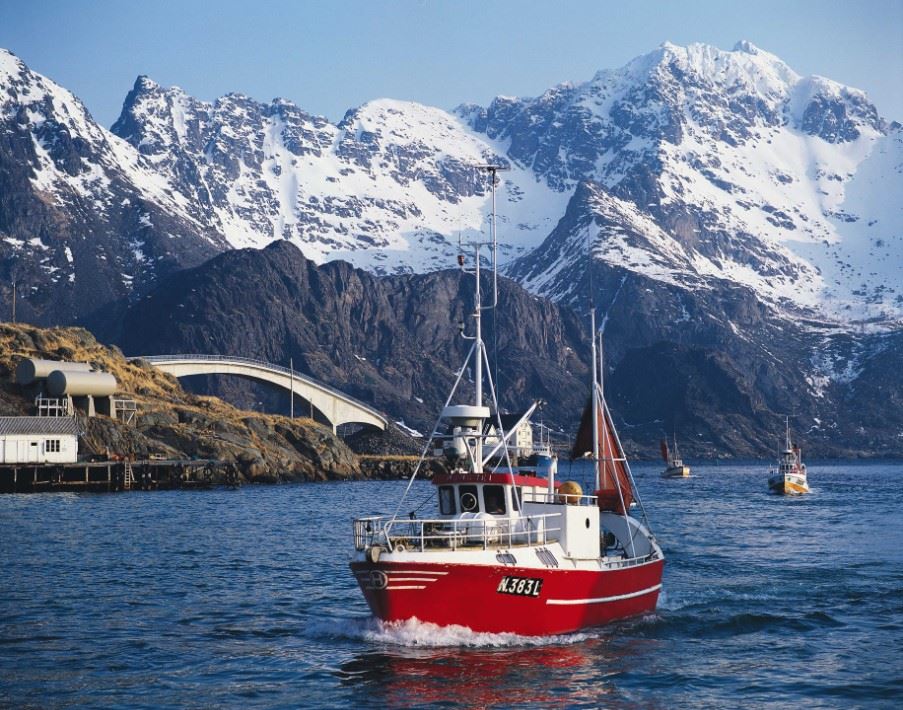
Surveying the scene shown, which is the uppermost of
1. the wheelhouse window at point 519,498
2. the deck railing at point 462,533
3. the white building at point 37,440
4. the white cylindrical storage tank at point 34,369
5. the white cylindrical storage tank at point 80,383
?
the white cylindrical storage tank at point 34,369

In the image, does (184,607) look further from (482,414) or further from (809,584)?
(809,584)

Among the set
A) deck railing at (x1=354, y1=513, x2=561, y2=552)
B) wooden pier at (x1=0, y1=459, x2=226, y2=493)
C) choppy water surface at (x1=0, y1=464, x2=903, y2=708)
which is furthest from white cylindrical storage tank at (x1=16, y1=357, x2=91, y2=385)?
deck railing at (x1=354, y1=513, x2=561, y2=552)

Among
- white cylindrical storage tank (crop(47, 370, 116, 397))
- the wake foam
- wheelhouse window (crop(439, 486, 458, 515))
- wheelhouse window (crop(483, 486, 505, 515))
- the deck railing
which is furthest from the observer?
white cylindrical storage tank (crop(47, 370, 116, 397))

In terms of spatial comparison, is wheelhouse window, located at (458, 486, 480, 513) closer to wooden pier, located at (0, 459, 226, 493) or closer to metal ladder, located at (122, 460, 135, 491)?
wooden pier, located at (0, 459, 226, 493)

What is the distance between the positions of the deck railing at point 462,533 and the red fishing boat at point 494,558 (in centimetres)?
5

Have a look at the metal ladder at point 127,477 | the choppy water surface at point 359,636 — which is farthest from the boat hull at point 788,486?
the metal ladder at point 127,477

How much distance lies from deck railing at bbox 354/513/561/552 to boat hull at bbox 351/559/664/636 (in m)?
1.02

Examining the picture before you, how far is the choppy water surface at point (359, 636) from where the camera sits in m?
38.4

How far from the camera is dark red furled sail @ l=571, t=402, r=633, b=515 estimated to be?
54.2 metres

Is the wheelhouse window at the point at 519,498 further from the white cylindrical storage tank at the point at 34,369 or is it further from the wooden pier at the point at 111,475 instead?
the white cylindrical storage tank at the point at 34,369

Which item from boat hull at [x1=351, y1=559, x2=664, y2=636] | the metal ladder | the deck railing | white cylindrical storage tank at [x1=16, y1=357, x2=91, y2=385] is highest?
white cylindrical storage tank at [x1=16, y1=357, x2=91, y2=385]

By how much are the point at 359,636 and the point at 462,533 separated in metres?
5.52

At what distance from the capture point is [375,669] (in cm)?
4062

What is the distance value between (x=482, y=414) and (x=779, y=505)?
89775mm
